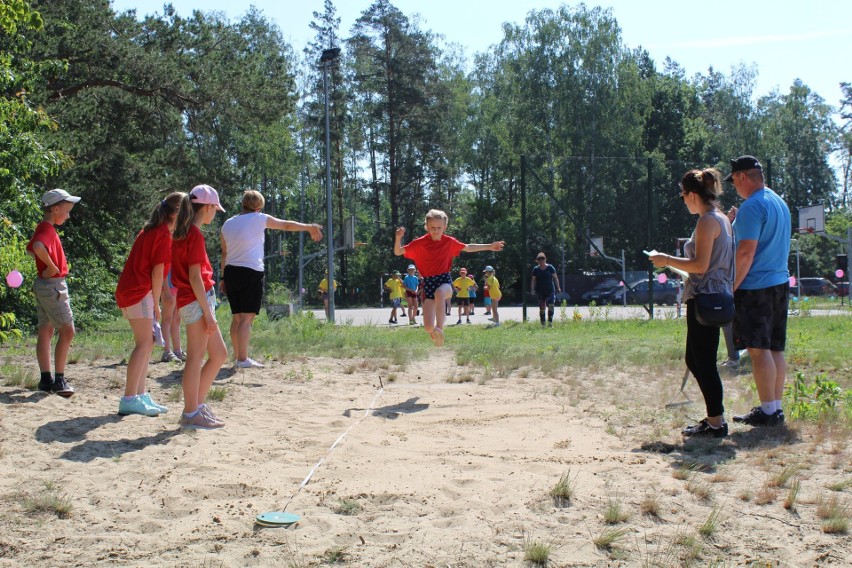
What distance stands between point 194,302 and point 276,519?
2.37 metres

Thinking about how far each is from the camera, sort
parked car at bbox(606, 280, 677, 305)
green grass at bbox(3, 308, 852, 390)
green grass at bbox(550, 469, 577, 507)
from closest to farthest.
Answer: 1. green grass at bbox(550, 469, 577, 507)
2. green grass at bbox(3, 308, 852, 390)
3. parked car at bbox(606, 280, 677, 305)

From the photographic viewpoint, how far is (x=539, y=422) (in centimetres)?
634

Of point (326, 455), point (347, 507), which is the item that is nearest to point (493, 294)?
point (326, 455)

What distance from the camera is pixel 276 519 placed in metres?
3.82

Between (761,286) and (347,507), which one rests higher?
(761,286)

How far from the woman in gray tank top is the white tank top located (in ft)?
13.7

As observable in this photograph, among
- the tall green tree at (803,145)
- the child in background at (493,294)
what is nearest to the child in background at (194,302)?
the child in background at (493,294)

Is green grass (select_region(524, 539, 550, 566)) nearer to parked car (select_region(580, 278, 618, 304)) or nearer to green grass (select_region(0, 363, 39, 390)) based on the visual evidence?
green grass (select_region(0, 363, 39, 390))

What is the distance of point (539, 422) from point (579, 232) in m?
19.5

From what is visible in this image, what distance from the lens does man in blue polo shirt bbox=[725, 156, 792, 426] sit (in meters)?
5.86

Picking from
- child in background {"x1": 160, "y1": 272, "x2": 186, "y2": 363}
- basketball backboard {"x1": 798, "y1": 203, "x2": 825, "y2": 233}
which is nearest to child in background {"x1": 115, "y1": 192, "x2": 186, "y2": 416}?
child in background {"x1": 160, "y1": 272, "x2": 186, "y2": 363}

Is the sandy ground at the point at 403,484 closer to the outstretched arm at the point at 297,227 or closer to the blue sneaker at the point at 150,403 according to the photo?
the blue sneaker at the point at 150,403

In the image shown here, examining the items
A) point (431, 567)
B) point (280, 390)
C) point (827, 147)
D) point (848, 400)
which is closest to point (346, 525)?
point (431, 567)

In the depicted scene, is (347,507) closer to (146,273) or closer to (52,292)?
(146,273)
